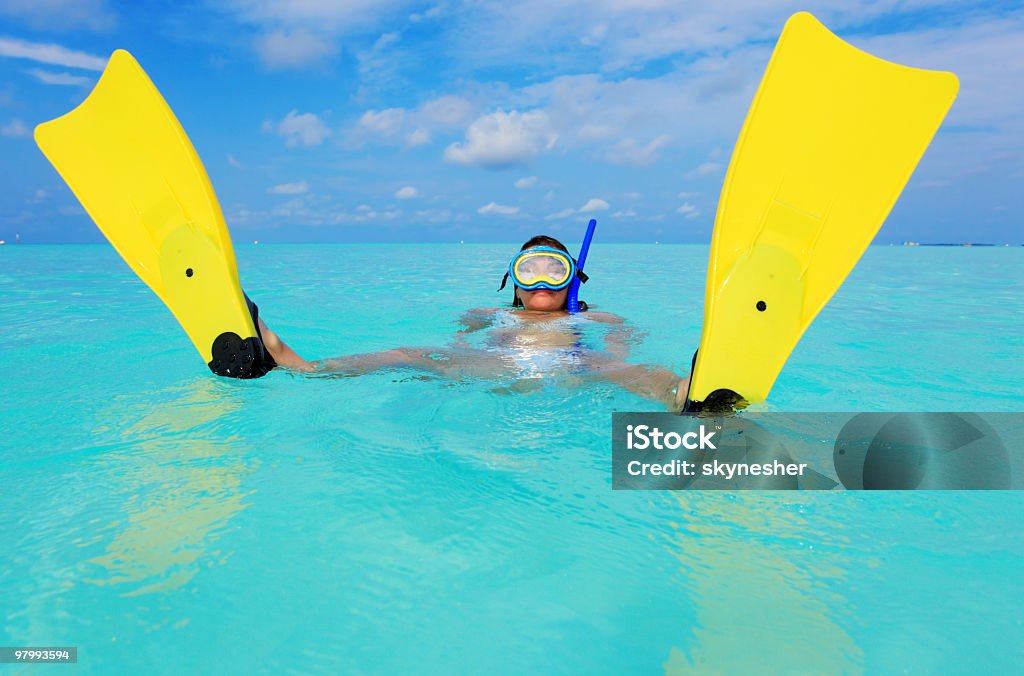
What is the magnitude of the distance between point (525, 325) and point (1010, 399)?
9.51 ft

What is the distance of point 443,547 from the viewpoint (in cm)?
173

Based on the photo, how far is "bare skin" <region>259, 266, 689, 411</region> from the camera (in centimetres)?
295

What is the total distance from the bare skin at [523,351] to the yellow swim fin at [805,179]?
1.33ft

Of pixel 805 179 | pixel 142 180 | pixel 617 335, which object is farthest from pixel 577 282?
pixel 142 180

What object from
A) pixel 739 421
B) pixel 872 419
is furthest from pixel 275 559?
pixel 872 419

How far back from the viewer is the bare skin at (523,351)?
9.69 ft

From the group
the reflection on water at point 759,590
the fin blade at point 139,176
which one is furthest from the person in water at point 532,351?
the reflection on water at point 759,590

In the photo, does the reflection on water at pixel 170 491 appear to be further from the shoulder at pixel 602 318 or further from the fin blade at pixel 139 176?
the shoulder at pixel 602 318

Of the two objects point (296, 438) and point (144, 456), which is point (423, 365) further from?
point (144, 456)

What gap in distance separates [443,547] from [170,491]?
101 cm

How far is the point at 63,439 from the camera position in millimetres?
2551

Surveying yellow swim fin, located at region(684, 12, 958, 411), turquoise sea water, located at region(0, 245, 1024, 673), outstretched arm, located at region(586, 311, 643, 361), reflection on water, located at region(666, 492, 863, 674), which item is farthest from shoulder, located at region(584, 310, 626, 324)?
reflection on water, located at region(666, 492, 863, 674)

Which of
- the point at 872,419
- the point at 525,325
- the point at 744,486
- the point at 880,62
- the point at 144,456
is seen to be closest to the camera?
the point at 744,486

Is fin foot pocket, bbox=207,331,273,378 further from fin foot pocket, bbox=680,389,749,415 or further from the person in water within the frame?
fin foot pocket, bbox=680,389,749,415
